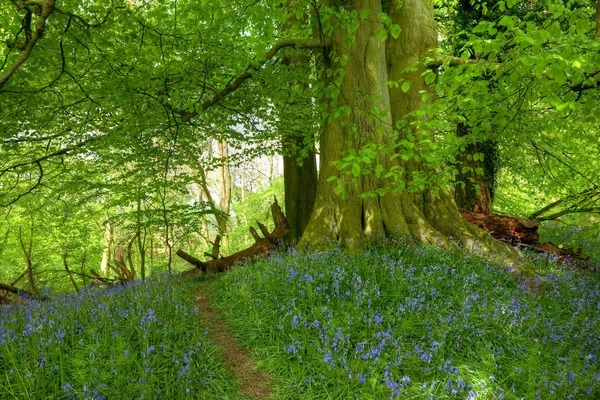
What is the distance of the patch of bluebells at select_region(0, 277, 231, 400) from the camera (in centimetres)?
309

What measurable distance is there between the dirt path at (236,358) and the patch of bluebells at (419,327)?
0.64 feet

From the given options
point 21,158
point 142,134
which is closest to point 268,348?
point 142,134

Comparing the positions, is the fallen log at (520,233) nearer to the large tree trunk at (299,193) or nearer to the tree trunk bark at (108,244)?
the large tree trunk at (299,193)

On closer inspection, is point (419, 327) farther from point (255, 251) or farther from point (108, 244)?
point (108, 244)

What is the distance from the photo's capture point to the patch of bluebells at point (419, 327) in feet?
10.9

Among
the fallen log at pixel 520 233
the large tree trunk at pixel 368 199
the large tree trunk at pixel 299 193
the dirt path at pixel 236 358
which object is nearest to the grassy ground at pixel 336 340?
the dirt path at pixel 236 358

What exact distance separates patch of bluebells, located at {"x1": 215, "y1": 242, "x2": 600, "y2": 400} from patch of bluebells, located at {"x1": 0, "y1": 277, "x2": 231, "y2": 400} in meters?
0.81

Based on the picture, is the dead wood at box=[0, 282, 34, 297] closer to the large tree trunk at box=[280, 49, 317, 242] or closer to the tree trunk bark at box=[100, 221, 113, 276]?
the tree trunk bark at box=[100, 221, 113, 276]

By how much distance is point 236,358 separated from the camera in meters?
4.28

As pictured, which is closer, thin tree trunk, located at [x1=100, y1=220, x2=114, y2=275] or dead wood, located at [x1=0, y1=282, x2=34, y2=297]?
dead wood, located at [x1=0, y1=282, x2=34, y2=297]

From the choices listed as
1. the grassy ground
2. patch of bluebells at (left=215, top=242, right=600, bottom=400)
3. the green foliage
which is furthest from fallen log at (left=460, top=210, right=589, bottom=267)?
the green foliage

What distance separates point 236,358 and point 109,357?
4.38ft

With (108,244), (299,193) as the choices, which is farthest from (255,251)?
(108,244)

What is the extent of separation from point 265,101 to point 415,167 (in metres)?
4.26
